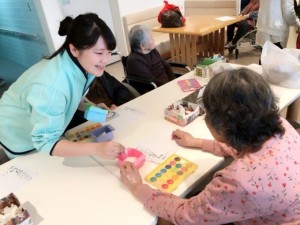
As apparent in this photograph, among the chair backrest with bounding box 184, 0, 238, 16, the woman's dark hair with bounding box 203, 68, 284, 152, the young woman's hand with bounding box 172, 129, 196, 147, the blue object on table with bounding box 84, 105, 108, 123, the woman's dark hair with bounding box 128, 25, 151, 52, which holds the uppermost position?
the woman's dark hair with bounding box 203, 68, 284, 152

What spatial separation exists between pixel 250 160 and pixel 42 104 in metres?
0.75

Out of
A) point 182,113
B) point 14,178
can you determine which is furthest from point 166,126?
point 14,178

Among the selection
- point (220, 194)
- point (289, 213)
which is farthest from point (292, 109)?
point (220, 194)

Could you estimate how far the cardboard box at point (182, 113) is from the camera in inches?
52.2

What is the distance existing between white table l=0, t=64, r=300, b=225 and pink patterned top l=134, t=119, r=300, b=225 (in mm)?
177

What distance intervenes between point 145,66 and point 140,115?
982 millimetres

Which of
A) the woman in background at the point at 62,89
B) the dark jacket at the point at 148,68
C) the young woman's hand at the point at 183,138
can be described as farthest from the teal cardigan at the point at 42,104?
the dark jacket at the point at 148,68

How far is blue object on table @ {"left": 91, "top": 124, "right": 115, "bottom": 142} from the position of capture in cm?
127

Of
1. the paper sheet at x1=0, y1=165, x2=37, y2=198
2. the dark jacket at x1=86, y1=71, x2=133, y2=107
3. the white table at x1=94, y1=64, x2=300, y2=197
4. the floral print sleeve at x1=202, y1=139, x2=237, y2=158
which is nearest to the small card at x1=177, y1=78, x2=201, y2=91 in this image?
the white table at x1=94, y1=64, x2=300, y2=197

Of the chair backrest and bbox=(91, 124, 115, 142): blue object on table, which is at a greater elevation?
bbox=(91, 124, 115, 142): blue object on table

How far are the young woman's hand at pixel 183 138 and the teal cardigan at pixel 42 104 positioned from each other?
0.49m

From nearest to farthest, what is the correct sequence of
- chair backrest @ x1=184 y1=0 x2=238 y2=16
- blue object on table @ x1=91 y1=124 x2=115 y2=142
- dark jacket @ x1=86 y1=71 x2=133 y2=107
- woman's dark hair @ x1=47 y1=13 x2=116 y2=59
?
woman's dark hair @ x1=47 y1=13 x2=116 y2=59
blue object on table @ x1=91 y1=124 x2=115 y2=142
dark jacket @ x1=86 y1=71 x2=133 y2=107
chair backrest @ x1=184 y1=0 x2=238 y2=16

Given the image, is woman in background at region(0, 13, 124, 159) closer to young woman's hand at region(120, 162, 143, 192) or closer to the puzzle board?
young woman's hand at region(120, 162, 143, 192)

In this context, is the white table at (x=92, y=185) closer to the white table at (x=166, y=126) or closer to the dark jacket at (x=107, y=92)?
the white table at (x=166, y=126)
